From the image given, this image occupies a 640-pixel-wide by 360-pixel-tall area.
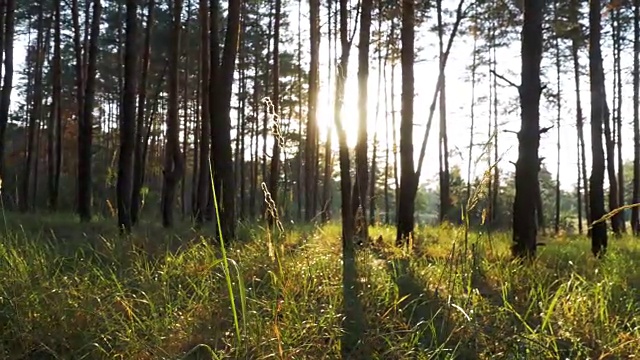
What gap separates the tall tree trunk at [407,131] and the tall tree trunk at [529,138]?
234 cm

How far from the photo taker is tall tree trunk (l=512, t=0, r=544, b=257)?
6664mm

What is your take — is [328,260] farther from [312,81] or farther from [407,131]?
[312,81]

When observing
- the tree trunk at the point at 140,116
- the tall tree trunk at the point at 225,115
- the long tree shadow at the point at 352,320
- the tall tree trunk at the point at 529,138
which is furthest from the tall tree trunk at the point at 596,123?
the tree trunk at the point at 140,116

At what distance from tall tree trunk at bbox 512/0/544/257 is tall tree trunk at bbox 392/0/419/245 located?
2341mm

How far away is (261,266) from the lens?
4480 mm

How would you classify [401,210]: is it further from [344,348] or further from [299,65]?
[299,65]

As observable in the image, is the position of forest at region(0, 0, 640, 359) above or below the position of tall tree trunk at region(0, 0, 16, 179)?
below

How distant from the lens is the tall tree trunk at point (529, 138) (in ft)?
21.9

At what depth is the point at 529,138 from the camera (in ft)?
22.0

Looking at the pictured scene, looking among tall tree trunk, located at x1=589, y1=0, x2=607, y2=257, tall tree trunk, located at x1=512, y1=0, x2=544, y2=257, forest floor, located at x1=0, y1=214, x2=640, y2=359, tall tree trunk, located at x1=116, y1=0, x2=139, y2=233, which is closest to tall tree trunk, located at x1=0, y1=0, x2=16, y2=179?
tall tree trunk, located at x1=116, y1=0, x2=139, y2=233

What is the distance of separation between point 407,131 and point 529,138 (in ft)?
9.20

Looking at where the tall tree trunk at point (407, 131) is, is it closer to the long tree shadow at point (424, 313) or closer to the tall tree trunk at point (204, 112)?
the long tree shadow at point (424, 313)

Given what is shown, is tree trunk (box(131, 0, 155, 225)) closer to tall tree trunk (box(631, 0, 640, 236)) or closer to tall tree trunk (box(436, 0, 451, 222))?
tall tree trunk (box(436, 0, 451, 222))

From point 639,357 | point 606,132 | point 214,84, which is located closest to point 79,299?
point 639,357
